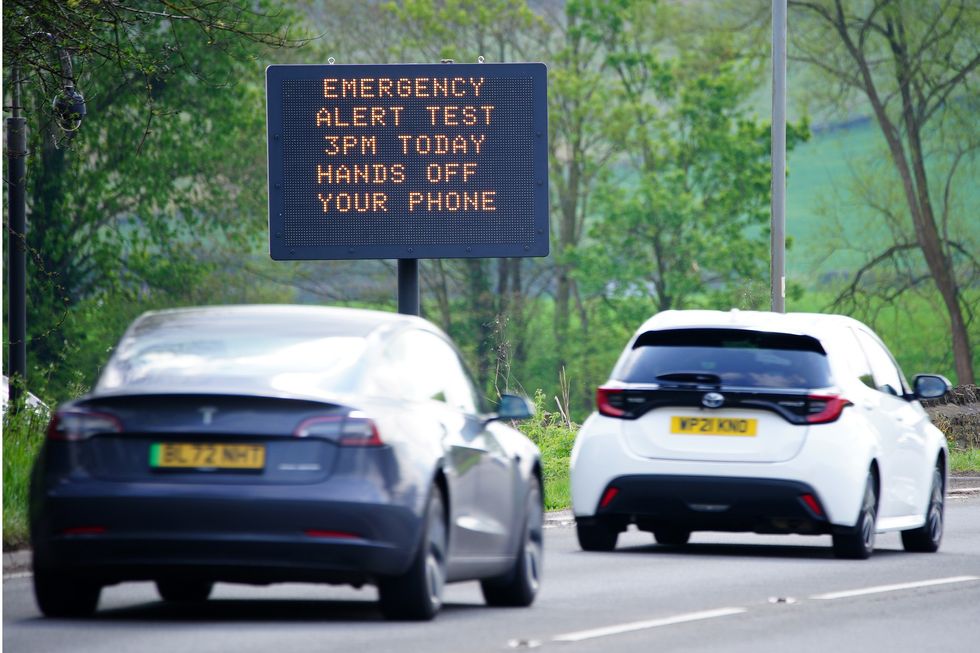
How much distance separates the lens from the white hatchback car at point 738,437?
1437 cm

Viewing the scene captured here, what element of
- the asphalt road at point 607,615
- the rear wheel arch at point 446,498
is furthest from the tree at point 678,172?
the rear wheel arch at point 446,498

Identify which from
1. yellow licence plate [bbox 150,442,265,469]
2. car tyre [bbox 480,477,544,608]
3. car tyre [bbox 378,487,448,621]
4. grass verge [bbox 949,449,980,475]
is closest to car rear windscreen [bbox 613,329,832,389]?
car tyre [bbox 480,477,544,608]

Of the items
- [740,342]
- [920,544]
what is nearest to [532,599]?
[740,342]

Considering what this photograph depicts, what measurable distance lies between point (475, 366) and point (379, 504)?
4941 cm

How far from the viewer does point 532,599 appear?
38.0ft

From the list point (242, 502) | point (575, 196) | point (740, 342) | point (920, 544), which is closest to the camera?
point (242, 502)

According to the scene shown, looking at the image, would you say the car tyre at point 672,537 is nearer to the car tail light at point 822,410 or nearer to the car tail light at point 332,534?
the car tail light at point 822,410

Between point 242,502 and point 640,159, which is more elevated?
point 640,159

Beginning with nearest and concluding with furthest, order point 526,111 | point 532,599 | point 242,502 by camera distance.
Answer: point 242,502 → point 532,599 → point 526,111

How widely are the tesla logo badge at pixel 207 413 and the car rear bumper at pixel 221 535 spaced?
0.34 metres

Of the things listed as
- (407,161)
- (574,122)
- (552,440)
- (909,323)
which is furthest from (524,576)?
(909,323)

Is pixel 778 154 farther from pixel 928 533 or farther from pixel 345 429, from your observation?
pixel 345 429

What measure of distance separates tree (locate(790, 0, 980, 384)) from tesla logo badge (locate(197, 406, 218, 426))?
46.4m

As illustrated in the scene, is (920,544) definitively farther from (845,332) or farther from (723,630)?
(723,630)
